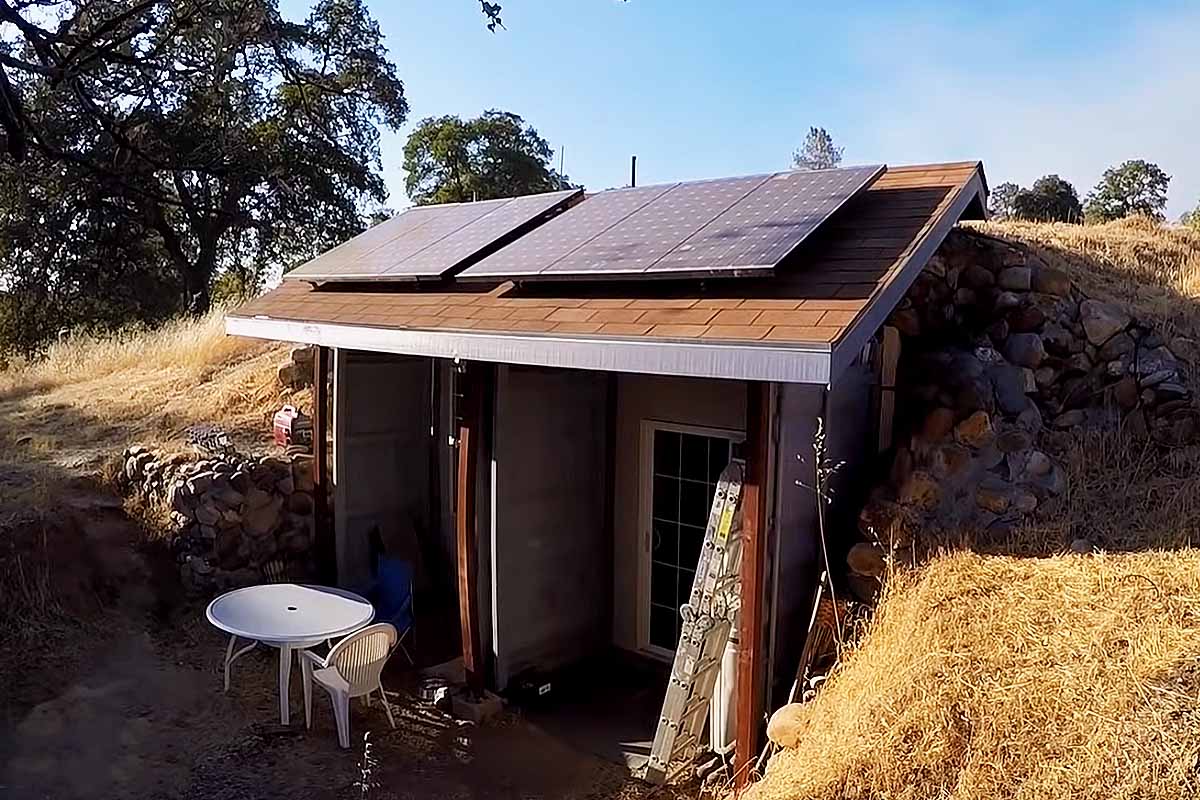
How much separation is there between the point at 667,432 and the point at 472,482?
62.5 inches

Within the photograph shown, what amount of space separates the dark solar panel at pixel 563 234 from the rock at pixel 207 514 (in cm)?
341

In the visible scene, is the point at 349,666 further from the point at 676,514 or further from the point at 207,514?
the point at 207,514

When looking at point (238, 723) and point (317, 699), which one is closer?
point (238, 723)

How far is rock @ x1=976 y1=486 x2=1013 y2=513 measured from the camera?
203 inches

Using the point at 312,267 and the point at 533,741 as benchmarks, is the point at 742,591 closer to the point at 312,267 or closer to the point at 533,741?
the point at 533,741

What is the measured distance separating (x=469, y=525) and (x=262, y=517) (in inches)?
108

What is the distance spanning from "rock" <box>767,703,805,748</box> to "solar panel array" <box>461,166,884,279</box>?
7.97 feet

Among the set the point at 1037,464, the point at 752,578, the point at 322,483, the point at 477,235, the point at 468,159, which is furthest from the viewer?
the point at 468,159

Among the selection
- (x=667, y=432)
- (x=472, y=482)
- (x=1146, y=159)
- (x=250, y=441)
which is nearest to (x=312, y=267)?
(x=250, y=441)

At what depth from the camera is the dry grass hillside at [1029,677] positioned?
358cm

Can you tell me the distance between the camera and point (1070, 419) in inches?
238

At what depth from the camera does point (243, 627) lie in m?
5.57

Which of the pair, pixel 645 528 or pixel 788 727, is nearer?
pixel 788 727

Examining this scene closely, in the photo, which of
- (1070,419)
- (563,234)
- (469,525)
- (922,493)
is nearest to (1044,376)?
(1070,419)
